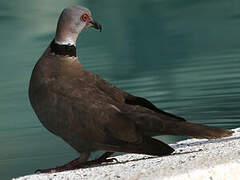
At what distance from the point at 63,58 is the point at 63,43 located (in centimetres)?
15

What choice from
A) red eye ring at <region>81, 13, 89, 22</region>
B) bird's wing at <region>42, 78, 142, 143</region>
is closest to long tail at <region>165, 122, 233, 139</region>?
bird's wing at <region>42, 78, 142, 143</region>

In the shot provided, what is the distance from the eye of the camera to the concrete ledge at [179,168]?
23.6ft

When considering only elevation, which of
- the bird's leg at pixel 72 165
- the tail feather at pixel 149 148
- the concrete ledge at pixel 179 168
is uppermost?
the tail feather at pixel 149 148

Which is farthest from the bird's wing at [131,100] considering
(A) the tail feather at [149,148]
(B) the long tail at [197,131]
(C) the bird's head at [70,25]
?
(C) the bird's head at [70,25]

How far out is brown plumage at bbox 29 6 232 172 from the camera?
7.87 metres

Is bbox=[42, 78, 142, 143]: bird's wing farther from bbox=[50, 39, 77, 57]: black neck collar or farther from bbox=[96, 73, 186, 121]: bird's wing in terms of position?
bbox=[50, 39, 77, 57]: black neck collar

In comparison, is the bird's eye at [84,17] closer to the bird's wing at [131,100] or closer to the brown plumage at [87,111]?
the brown plumage at [87,111]

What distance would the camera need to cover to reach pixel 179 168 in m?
7.32

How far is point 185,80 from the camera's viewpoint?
2311 centimetres

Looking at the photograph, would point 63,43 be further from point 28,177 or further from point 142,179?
point 142,179

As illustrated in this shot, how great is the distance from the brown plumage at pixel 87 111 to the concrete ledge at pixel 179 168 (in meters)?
0.18

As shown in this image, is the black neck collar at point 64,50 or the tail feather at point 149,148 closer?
the tail feather at point 149,148

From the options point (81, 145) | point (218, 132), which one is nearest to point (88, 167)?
point (81, 145)

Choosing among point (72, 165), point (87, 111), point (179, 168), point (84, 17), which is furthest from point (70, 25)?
point (179, 168)
